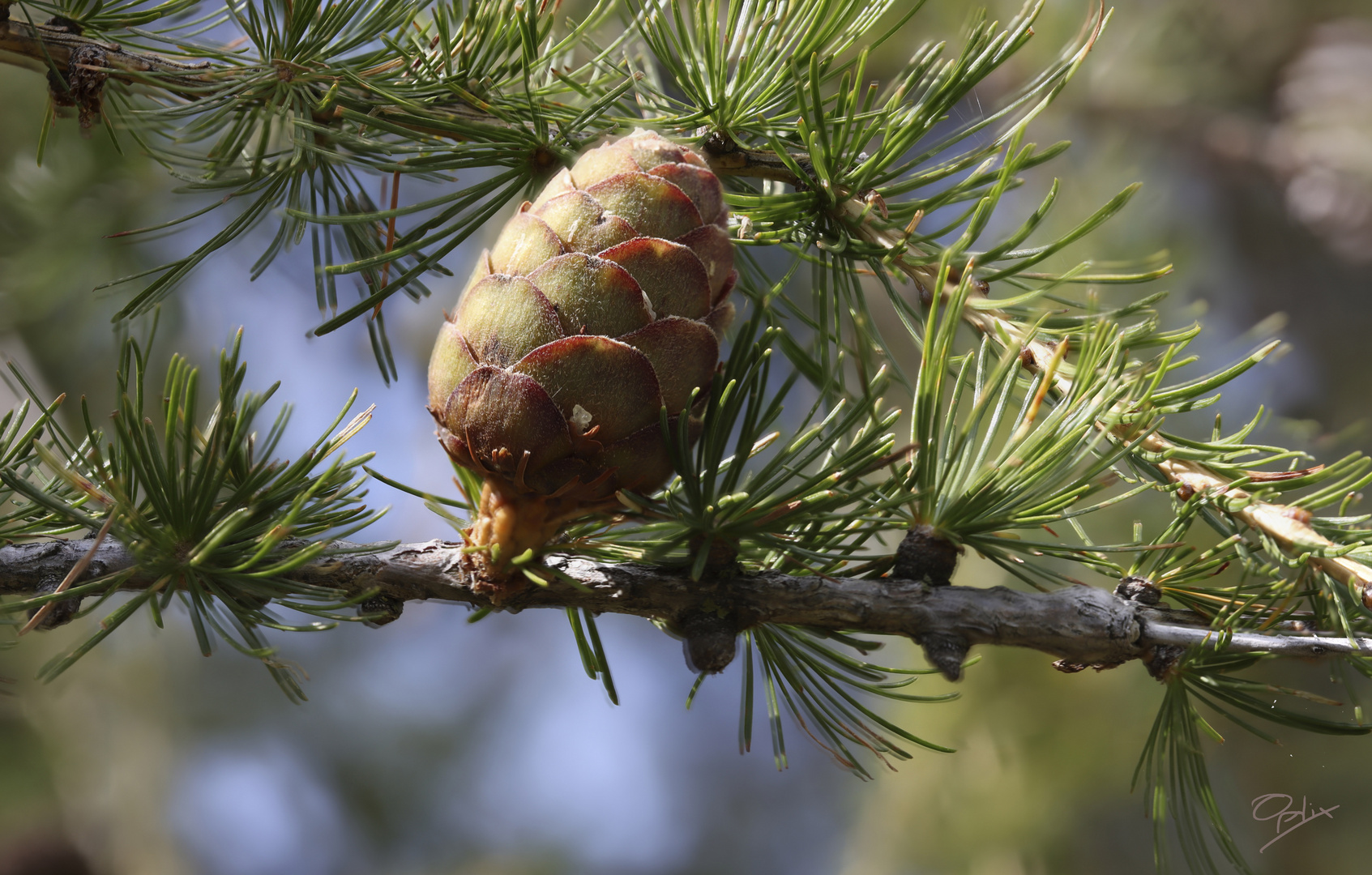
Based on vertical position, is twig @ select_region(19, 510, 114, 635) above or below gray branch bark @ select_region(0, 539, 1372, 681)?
above

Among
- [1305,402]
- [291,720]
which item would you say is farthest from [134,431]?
[291,720]

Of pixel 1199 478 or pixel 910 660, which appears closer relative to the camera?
pixel 1199 478

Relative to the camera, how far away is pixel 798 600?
52cm

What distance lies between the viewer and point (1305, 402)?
2.41m

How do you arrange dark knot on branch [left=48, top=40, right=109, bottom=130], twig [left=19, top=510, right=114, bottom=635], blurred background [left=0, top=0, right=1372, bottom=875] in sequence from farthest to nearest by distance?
blurred background [left=0, top=0, right=1372, bottom=875]
dark knot on branch [left=48, top=40, right=109, bottom=130]
twig [left=19, top=510, right=114, bottom=635]

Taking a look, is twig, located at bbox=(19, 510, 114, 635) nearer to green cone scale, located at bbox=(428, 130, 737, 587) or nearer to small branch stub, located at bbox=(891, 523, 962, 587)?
green cone scale, located at bbox=(428, 130, 737, 587)

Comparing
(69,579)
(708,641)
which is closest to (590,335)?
(708,641)

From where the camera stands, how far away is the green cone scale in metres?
0.48

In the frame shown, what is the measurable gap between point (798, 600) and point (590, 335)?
189mm

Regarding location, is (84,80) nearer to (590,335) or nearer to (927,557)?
(590,335)

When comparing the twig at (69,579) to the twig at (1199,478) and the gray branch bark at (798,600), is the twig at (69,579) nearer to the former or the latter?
the gray branch bark at (798,600)

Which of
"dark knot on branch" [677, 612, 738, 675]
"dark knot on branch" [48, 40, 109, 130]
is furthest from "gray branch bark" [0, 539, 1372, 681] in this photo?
"dark knot on branch" [48, 40, 109, 130]

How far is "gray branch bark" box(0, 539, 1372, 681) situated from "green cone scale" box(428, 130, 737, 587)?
0.05m

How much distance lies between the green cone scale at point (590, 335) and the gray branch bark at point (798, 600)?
50 mm
